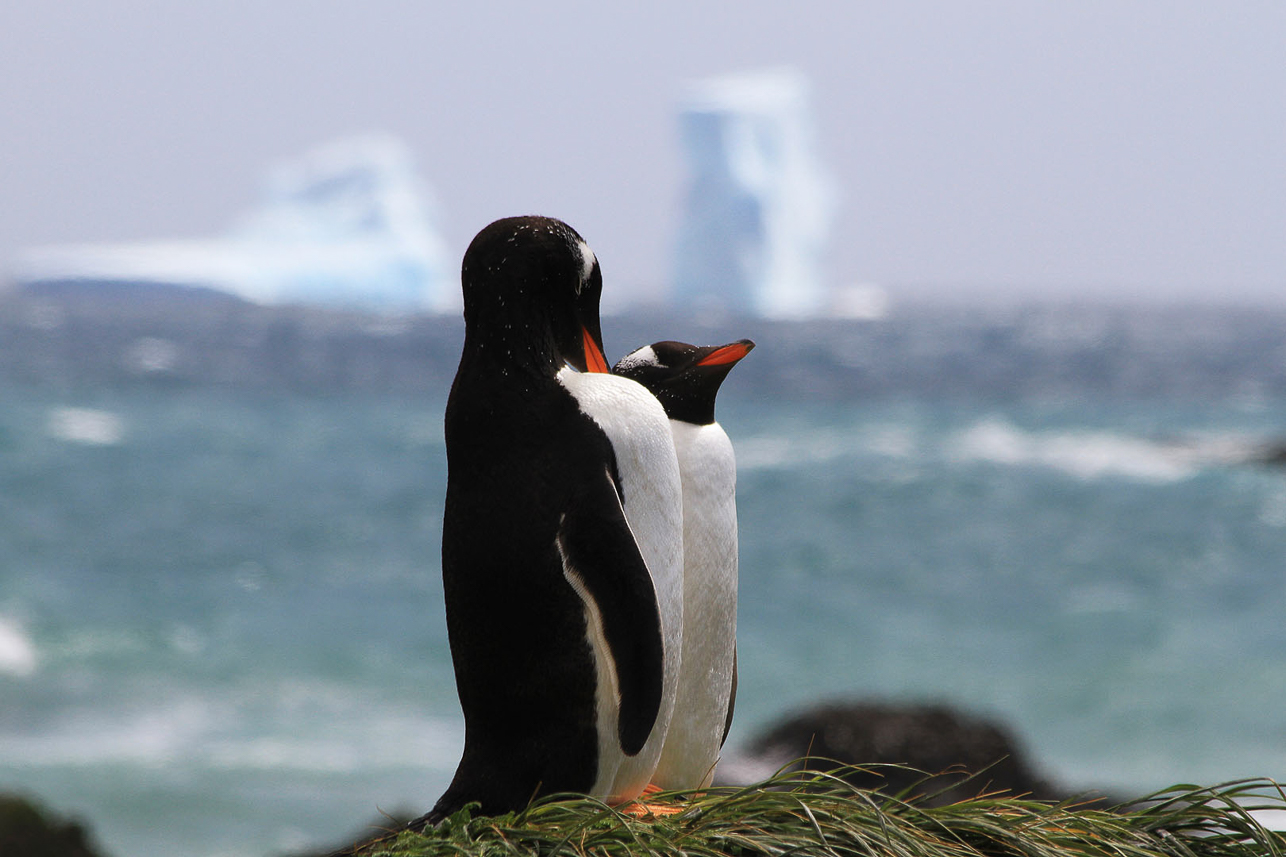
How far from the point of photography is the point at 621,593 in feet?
7.21

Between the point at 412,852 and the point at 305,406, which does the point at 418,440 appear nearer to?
the point at 305,406

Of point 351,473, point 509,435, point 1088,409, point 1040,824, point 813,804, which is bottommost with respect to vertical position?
point 1088,409

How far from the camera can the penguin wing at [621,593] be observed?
2193 mm

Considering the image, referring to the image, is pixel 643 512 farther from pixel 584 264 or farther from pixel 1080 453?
pixel 1080 453

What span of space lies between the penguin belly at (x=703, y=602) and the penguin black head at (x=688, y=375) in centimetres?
3

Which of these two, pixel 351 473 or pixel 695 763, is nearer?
pixel 695 763

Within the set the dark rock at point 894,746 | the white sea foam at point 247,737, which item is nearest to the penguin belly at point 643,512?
the dark rock at point 894,746

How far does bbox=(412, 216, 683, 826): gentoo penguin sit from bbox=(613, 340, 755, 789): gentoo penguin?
18cm

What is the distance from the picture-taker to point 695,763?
264cm

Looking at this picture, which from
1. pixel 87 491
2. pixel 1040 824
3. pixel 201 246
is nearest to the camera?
pixel 1040 824

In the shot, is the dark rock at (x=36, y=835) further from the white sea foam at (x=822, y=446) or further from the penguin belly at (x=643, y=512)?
the white sea foam at (x=822, y=446)

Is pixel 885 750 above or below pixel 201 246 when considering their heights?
below

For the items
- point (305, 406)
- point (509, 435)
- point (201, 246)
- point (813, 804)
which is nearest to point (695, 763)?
point (813, 804)

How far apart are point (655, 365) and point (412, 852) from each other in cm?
109
